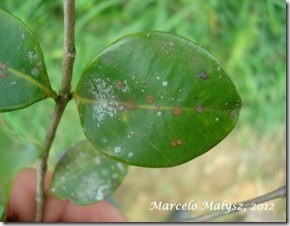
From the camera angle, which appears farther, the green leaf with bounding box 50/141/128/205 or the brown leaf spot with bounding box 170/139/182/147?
the green leaf with bounding box 50/141/128/205

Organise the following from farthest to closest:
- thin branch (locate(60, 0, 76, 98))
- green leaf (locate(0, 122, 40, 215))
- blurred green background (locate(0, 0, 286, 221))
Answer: blurred green background (locate(0, 0, 286, 221)) → green leaf (locate(0, 122, 40, 215)) → thin branch (locate(60, 0, 76, 98))

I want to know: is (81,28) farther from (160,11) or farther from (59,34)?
(160,11)

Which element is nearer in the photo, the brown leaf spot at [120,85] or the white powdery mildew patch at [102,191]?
the brown leaf spot at [120,85]

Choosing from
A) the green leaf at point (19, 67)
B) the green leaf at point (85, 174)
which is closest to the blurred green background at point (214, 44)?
the green leaf at point (85, 174)

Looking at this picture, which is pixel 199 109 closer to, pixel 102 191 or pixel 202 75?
pixel 202 75

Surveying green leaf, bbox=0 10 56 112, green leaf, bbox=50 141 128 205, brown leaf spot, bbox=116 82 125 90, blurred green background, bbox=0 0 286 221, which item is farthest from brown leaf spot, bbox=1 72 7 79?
blurred green background, bbox=0 0 286 221

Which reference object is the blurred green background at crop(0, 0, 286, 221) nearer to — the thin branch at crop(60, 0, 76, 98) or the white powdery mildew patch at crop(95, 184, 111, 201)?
the white powdery mildew patch at crop(95, 184, 111, 201)

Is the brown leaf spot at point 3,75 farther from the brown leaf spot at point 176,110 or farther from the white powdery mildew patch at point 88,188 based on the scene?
the white powdery mildew patch at point 88,188
